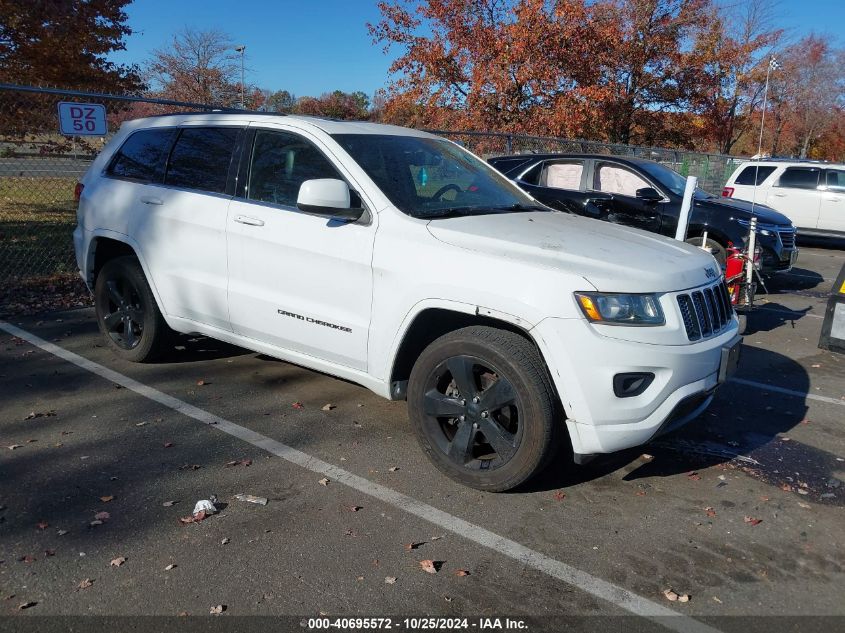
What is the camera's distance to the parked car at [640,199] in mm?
9367

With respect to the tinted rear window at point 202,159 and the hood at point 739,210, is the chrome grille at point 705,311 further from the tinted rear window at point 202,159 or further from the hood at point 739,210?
the hood at point 739,210

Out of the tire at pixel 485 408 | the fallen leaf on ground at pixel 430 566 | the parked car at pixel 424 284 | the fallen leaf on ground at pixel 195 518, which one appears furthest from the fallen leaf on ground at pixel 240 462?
the fallen leaf on ground at pixel 430 566

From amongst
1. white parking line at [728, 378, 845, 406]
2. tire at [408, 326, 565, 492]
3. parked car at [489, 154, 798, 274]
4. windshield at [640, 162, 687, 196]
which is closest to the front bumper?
tire at [408, 326, 565, 492]

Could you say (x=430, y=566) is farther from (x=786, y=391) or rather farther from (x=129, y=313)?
(x=786, y=391)

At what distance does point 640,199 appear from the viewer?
9.44 metres

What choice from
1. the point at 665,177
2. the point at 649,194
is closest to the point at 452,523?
the point at 649,194

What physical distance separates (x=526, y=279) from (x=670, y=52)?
24282 mm

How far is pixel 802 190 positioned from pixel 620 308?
14145 millimetres

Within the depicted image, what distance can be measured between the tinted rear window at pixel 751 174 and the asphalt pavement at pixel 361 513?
11.5m

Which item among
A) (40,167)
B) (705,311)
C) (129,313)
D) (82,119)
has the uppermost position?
(82,119)

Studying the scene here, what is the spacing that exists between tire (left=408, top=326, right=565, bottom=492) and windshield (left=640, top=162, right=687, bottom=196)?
6725mm

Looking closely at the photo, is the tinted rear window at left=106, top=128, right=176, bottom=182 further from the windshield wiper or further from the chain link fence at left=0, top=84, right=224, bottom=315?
the chain link fence at left=0, top=84, right=224, bottom=315

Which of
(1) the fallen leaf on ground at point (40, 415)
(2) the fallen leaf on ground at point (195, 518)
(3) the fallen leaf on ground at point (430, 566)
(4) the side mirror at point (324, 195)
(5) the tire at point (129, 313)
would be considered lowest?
(3) the fallen leaf on ground at point (430, 566)

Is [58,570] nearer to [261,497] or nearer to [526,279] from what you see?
[261,497]
